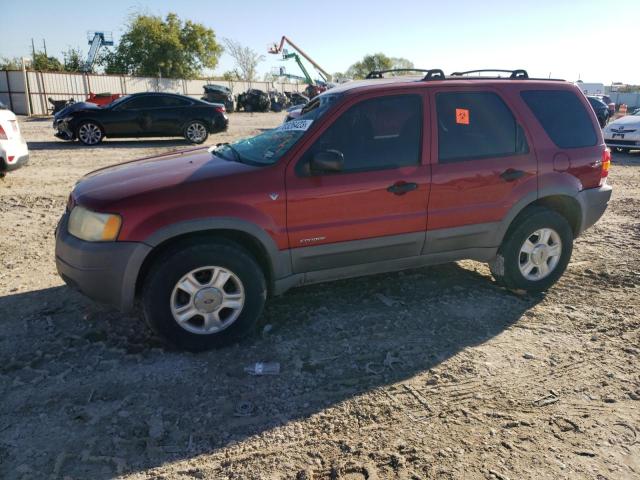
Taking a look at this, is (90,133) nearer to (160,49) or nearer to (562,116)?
(562,116)

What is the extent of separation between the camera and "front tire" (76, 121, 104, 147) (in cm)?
1346

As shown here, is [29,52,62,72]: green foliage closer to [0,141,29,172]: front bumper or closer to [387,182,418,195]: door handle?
[0,141,29,172]: front bumper

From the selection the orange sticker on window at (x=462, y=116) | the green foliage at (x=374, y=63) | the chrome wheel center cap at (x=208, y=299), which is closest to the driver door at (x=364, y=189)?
the orange sticker on window at (x=462, y=116)

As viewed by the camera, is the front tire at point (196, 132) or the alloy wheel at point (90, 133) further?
the front tire at point (196, 132)

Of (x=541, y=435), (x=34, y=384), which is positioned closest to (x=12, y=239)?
(x=34, y=384)

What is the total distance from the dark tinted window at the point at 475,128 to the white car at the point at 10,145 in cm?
674

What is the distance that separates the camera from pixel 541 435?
8.82ft

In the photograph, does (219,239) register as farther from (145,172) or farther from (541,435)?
(541,435)

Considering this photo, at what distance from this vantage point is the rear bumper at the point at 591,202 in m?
4.48

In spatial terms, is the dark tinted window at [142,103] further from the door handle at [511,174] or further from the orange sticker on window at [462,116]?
the door handle at [511,174]

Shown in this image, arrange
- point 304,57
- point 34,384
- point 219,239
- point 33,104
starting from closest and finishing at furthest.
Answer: point 34,384, point 219,239, point 33,104, point 304,57

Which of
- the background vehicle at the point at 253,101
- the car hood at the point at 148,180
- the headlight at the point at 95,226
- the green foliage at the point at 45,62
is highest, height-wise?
the green foliage at the point at 45,62

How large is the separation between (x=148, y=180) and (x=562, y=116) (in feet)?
11.8

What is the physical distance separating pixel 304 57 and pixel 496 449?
191 ft
